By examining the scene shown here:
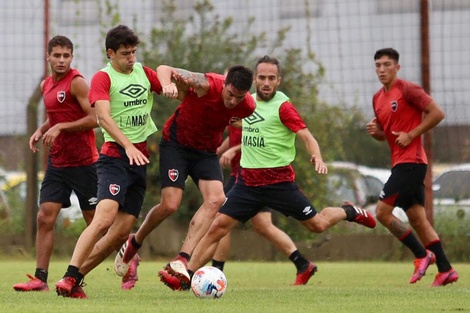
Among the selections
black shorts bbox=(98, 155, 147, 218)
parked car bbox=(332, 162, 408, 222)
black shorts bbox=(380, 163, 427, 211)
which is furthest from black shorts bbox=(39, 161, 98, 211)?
parked car bbox=(332, 162, 408, 222)

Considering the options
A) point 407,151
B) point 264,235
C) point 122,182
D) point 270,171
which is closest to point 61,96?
point 122,182

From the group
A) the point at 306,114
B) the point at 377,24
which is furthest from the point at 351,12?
the point at 306,114

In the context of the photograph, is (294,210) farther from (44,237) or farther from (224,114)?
(44,237)

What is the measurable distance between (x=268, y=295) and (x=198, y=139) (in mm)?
1549

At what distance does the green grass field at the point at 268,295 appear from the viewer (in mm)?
8312

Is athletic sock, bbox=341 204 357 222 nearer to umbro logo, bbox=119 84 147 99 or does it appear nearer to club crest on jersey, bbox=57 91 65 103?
umbro logo, bbox=119 84 147 99

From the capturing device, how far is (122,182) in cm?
946

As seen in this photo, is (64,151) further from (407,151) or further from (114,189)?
(407,151)

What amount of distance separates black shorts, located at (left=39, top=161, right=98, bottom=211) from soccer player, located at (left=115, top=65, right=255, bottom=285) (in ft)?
2.35

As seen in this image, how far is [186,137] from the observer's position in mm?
10148

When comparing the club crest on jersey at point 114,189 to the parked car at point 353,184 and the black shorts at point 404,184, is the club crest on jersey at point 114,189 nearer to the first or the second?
the black shorts at point 404,184

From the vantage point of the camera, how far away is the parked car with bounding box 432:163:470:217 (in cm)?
1597

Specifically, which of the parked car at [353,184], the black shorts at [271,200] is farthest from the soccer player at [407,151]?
the parked car at [353,184]

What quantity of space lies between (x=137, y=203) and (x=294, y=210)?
180cm
